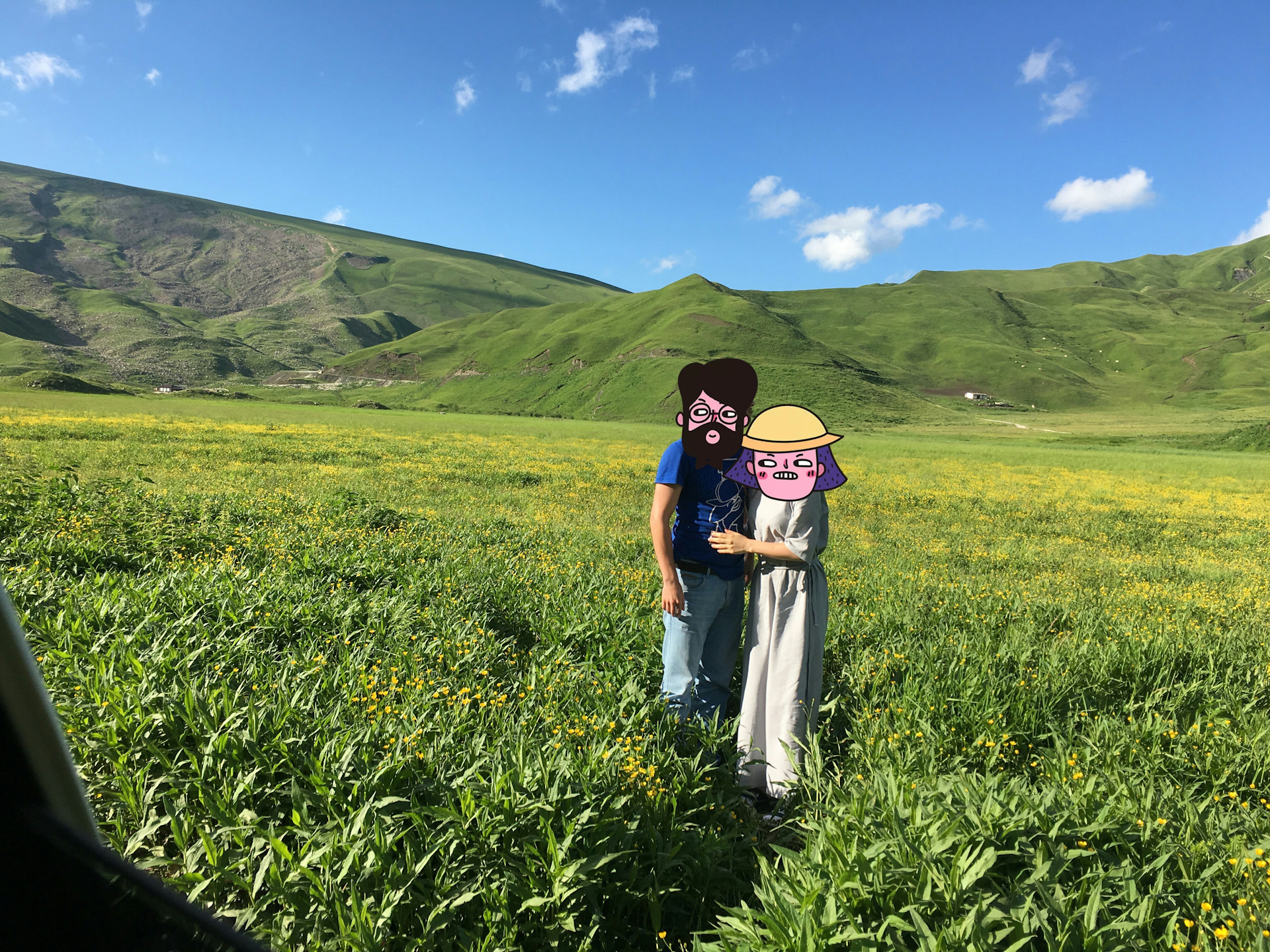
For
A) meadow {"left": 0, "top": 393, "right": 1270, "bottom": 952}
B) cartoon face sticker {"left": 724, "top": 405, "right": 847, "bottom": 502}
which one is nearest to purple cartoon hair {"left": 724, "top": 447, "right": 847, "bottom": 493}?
cartoon face sticker {"left": 724, "top": 405, "right": 847, "bottom": 502}

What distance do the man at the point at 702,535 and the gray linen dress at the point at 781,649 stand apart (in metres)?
0.22

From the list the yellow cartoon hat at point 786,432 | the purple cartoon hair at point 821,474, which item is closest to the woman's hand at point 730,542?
the purple cartoon hair at point 821,474

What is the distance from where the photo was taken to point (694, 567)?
4.89m

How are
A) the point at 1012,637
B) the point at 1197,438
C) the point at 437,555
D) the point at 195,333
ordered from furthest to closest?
the point at 195,333, the point at 1197,438, the point at 437,555, the point at 1012,637

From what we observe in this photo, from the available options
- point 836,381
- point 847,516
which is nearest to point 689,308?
point 836,381

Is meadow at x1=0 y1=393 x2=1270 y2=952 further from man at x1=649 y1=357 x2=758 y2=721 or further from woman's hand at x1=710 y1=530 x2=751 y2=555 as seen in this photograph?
woman's hand at x1=710 y1=530 x2=751 y2=555

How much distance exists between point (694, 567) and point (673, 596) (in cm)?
29

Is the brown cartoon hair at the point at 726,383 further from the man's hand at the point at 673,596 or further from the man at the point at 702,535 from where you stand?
the man's hand at the point at 673,596

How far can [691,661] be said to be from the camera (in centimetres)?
496

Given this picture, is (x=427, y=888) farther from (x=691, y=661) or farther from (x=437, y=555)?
(x=437, y=555)

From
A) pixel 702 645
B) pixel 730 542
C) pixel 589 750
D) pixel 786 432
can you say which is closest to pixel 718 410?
pixel 786 432

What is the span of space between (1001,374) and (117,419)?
6954 inches

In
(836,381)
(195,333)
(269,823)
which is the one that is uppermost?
(195,333)

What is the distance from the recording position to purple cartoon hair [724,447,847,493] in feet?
14.4
